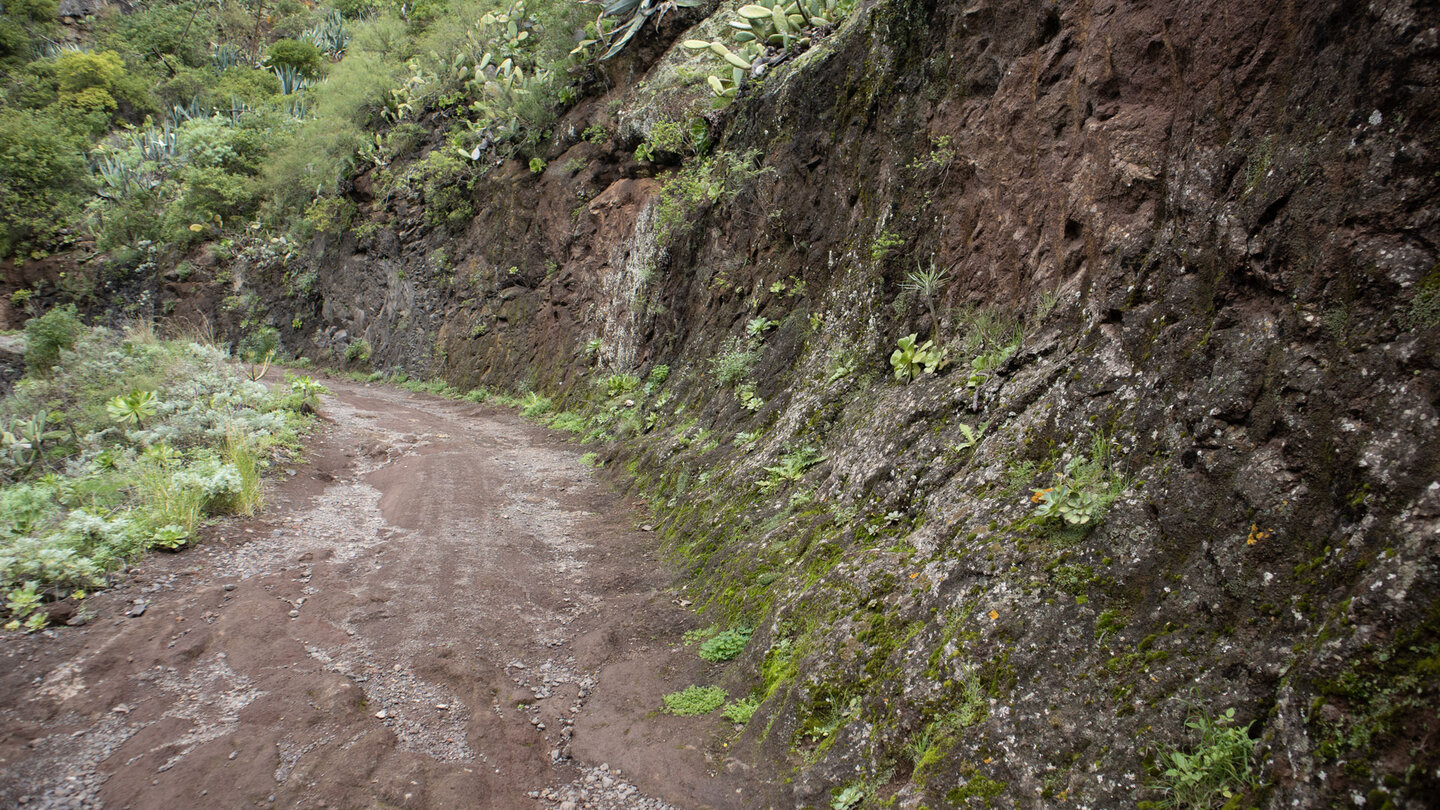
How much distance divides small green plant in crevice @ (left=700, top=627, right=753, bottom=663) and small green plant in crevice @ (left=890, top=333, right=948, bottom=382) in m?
2.59

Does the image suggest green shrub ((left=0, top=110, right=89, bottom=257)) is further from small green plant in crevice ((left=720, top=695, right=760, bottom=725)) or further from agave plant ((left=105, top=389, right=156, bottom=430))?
small green plant in crevice ((left=720, top=695, right=760, bottom=725))

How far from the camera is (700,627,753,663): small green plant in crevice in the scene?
199 inches

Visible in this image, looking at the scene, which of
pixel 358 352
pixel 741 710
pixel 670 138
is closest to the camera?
pixel 741 710

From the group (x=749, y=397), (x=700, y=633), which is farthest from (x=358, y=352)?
(x=700, y=633)

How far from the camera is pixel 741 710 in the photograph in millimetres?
4363

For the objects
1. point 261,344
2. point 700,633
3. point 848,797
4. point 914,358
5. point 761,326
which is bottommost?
point 261,344

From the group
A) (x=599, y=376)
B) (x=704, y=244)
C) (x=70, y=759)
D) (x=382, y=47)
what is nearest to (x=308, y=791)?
(x=70, y=759)

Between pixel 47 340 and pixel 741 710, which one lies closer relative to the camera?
pixel 741 710

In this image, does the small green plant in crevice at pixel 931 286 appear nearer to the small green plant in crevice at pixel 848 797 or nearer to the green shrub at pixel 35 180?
the small green plant in crevice at pixel 848 797

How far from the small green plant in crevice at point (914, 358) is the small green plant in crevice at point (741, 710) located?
3024 millimetres

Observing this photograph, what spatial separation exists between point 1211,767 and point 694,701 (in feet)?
9.79

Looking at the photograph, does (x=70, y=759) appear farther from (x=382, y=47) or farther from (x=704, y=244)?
(x=382, y=47)

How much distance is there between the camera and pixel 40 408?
11070 millimetres

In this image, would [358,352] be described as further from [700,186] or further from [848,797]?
[848,797]
